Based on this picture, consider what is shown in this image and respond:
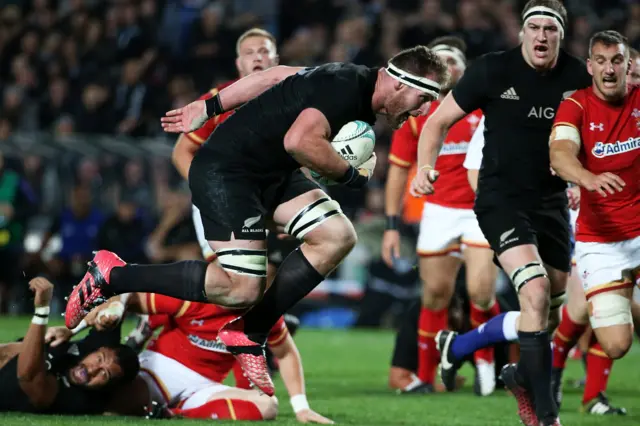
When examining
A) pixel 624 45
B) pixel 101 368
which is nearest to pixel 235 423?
pixel 101 368

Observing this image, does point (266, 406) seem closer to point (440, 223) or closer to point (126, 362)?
point (126, 362)

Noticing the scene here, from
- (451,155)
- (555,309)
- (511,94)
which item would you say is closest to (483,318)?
(451,155)

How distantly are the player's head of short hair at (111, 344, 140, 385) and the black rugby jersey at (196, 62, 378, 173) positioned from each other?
48.9 inches

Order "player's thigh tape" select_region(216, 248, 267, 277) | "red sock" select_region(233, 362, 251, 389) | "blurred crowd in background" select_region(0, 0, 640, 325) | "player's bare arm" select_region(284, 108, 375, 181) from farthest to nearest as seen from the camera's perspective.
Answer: "blurred crowd in background" select_region(0, 0, 640, 325)
"red sock" select_region(233, 362, 251, 389)
"player's thigh tape" select_region(216, 248, 267, 277)
"player's bare arm" select_region(284, 108, 375, 181)

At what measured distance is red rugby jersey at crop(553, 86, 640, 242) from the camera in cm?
648

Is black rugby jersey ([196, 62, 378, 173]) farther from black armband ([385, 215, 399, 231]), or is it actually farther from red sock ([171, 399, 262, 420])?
black armband ([385, 215, 399, 231])

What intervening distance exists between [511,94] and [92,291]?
2.57 m

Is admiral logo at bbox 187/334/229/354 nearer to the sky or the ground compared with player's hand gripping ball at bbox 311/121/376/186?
nearer to the ground

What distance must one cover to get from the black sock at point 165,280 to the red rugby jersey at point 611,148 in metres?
2.10

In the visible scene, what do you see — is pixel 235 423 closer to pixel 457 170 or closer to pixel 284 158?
pixel 284 158

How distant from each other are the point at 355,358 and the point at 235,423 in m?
4.86

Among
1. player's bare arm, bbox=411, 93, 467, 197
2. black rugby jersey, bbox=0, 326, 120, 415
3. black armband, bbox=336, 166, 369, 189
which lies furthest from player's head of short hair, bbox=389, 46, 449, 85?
black rugby jersey, bbox=0, 326, 120, 415

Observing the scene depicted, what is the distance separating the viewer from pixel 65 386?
6.70m

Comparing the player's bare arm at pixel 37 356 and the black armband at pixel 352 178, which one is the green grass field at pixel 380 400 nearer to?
the player's bare arm at pixel 37 356
